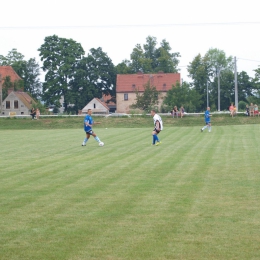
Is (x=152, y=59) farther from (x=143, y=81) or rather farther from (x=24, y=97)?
(x=24, y=97)

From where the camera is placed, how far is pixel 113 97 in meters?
116

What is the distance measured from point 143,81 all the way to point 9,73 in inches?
982

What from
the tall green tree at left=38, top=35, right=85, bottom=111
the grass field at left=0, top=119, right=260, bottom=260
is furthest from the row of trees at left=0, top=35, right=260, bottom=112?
the grass field at left=0, top=119, right=260, bottom=260

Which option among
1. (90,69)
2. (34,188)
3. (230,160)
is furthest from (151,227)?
(90,69)

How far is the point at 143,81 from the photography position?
112 m

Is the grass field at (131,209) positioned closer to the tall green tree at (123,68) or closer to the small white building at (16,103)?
the small white building at (16,103)

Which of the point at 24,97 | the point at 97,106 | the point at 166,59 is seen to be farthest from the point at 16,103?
the point at 166,59

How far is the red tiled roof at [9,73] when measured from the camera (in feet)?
352

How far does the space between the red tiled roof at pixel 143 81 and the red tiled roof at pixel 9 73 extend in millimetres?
19058

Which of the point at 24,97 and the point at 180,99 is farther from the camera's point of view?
the point at 24,97

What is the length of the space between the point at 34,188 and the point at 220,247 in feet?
21.4

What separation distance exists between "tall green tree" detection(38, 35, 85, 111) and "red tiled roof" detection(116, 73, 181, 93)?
15563mm

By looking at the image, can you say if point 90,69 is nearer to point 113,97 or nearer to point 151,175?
point 113,97

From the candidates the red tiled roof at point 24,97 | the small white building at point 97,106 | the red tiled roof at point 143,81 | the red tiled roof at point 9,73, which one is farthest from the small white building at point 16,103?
the red tiled roof at point 143,81
